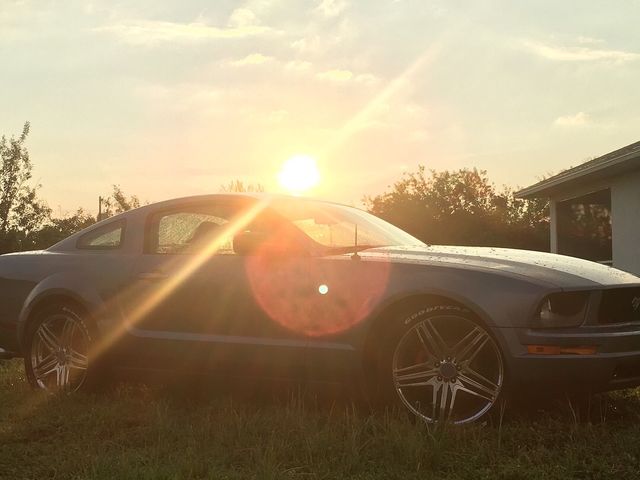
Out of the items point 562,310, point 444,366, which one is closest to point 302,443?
point 444,366

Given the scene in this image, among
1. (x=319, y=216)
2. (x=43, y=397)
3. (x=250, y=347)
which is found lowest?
(x=43, y=397)

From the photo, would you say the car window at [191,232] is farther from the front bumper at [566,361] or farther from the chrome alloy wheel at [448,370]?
the front bumper at [566,361]

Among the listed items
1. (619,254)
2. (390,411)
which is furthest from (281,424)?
(619,254)

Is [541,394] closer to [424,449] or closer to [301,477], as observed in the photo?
[424,449]

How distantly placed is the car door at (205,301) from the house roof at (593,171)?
30.3 feet

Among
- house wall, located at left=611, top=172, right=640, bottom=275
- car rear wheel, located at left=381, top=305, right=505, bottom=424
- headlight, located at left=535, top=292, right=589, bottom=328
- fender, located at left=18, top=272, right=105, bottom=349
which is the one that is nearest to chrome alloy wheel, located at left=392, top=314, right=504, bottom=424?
car rear wheel, located at left=381, top=305, right=505, bottom=424

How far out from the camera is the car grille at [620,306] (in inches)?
169

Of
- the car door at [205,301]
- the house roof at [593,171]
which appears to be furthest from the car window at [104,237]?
the house roof at [593,171]

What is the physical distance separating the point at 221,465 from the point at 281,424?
2.47ft

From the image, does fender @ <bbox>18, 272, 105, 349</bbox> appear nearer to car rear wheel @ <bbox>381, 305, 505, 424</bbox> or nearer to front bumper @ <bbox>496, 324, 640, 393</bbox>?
car rear wheel @ <bbox>381, 305, 505, 424</bbox>

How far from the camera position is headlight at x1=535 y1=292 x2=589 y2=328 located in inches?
163

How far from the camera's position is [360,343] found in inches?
179

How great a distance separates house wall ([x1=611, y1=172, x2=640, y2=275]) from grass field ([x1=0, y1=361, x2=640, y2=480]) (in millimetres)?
10023

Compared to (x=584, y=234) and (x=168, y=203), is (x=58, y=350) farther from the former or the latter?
(x=584, y=234)
